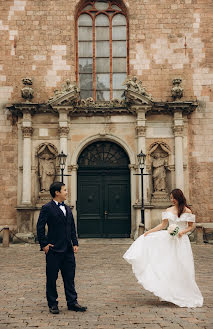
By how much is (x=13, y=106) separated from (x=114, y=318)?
42.2 ft

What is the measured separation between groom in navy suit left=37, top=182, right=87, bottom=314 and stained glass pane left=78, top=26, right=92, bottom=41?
1370cm

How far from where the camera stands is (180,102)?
55.3 ft

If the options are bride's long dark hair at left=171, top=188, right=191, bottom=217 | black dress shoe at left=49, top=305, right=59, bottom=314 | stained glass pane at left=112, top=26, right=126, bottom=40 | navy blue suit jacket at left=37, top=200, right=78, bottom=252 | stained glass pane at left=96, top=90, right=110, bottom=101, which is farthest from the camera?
stained glass pane at left=112, top=26, right=126, bottom=40

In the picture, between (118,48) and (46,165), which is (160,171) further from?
(118,48)

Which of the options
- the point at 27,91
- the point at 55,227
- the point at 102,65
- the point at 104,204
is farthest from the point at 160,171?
the point at 55,227

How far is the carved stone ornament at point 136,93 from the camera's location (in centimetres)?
1680

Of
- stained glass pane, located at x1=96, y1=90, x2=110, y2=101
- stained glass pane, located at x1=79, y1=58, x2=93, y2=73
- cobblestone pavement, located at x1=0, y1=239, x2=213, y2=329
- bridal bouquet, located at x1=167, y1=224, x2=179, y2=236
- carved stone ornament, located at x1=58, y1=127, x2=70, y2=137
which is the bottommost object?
cobblestone pavement, located at x1=0, y1=239, x2=213, y2=329

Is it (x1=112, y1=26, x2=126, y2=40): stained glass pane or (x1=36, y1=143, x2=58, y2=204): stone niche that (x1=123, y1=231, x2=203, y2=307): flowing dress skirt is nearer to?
(x1=36, y1=143, x2=58, y2=204): stone niche

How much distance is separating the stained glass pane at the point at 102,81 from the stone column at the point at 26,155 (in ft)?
11.2

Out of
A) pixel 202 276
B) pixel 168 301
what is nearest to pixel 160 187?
pixel 202 276

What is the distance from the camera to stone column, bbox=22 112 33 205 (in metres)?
16.8

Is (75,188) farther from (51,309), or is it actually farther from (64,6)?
(51,309)

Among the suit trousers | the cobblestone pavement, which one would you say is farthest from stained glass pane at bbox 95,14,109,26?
the suit trousers

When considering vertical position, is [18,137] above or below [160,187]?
above
